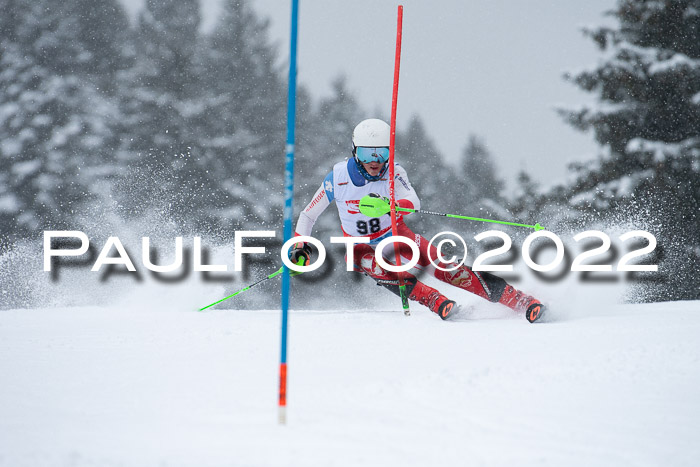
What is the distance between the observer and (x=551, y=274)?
20.4ft

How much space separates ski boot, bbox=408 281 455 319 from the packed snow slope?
656 millimetres

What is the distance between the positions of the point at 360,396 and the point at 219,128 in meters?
17.3

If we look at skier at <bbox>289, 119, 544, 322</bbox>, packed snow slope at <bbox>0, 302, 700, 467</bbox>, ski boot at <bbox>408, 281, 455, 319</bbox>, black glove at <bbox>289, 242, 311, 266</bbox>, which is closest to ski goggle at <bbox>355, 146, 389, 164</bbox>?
skier at <bbox>289, 119, 544, 322</bbox>

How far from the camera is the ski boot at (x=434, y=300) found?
5188 mm

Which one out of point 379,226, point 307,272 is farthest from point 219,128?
point 379,226

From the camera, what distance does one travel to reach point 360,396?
2729 mm

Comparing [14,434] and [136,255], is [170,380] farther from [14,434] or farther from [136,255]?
[136,255]

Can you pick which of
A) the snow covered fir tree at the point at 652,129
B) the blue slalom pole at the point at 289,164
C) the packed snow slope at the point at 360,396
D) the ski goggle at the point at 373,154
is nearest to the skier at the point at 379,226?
the ski goggle at the point at 373,154

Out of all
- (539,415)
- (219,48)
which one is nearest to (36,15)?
(219,48)

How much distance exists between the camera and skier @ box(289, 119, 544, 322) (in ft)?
17.8

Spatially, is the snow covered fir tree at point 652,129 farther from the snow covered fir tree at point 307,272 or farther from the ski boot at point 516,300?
the ski boot at point 516,300

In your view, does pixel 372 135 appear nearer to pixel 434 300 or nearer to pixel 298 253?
pixel 298 253

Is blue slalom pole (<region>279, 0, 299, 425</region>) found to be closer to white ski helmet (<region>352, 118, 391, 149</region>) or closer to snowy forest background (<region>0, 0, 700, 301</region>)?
white ski helmet (<region>352, 118, 391, 149</region>)

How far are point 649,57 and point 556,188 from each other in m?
3.20
